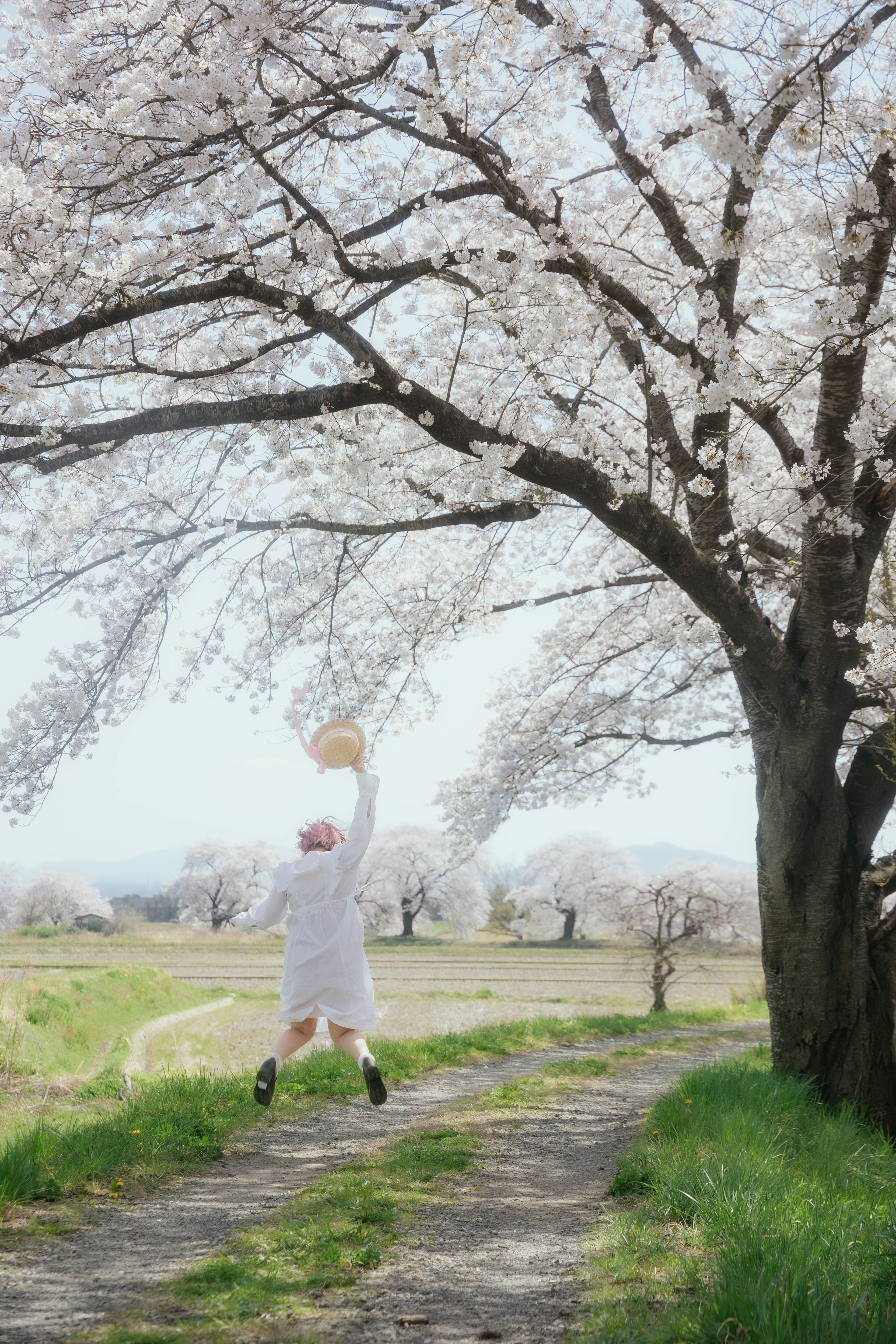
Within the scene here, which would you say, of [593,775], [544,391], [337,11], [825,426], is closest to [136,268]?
[337,11]

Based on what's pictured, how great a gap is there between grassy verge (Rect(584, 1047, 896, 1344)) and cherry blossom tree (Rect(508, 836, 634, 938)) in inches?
1662

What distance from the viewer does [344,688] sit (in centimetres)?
952

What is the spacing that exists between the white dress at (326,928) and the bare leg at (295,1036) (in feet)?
0.24

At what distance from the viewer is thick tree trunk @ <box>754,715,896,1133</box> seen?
21.2 ft

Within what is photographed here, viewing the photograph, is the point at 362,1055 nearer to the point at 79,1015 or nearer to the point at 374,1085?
the point at 374,1085

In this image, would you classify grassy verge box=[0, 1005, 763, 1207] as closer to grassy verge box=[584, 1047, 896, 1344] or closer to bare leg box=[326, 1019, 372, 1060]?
bare leg box=[326, 1019, 372, 1060]

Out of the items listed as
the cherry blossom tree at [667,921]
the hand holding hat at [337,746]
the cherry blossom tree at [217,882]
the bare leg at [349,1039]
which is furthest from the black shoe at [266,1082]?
the cherry blossom tree at [217,882]

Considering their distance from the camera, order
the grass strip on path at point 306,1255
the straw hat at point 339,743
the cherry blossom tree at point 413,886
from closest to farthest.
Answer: the grass strip on path at point 306,1255 < the straw hat at point 339,743 < the cherry blossom tree at point 413,886

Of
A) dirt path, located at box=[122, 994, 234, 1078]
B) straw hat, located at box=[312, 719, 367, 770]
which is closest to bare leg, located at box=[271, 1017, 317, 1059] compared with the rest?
straw hat, located at box=[312, 719, 367, 770]

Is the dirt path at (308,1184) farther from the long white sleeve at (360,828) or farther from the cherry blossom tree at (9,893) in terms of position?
the cherry blossom tree at (9,893)

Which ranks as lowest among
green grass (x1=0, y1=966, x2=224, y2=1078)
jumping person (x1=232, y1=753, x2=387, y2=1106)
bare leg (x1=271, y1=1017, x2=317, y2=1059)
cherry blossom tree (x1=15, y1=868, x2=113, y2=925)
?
cherry blossom tree (x1=15, y1=868, x2=113, y2=925)

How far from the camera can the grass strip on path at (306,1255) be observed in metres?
2.60

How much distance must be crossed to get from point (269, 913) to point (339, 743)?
1.00 meters

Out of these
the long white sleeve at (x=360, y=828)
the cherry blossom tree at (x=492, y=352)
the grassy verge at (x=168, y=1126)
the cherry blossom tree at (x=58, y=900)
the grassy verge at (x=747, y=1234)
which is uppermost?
the cherry blossom tree at (x=492, y=352)
